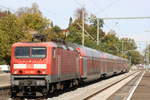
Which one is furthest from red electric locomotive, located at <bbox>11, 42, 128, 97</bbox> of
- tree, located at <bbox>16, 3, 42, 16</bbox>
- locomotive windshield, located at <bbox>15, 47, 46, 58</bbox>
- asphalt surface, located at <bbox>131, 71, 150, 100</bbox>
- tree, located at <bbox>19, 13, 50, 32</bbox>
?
tree, located at <bbox>16, 3, 42, 16</bbox>

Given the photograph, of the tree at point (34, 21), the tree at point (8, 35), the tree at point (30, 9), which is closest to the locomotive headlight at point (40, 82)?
the tree at point (8, 35)

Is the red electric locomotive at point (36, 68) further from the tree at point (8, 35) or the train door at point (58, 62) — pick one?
the tree at point (8, 35)

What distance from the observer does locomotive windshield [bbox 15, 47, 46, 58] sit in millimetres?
23500

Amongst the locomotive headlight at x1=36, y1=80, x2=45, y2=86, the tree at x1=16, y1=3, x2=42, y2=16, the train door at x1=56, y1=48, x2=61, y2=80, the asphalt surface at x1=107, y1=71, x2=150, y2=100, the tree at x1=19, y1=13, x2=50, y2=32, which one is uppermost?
the tree at x1=16, y1=3, x2=42, y2=16

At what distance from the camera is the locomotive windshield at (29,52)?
23500 millimetres

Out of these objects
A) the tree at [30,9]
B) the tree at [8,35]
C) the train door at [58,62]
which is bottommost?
the train door at [58,62]

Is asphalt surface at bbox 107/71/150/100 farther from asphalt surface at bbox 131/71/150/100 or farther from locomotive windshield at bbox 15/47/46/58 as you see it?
locomotive windshield at bbox 15/47/46/58

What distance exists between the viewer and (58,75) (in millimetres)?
25016

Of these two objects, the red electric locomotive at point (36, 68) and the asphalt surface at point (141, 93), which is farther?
the asphalt surface at point (141, 93)

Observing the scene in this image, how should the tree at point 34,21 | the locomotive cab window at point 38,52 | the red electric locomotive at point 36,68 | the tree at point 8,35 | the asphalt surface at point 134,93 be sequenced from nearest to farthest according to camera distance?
the red electric locomotive at point 36,68
the locomotive cab window at point 38,52
the asphalt surface at point 134,93
the tree at point 8,35
the tree at point 34,21

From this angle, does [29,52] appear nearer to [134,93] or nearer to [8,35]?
[134,93]

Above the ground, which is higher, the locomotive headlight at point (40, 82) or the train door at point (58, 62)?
the train door at point (58, 62)

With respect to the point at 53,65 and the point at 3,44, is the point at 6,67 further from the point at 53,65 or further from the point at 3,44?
the point at 53,65

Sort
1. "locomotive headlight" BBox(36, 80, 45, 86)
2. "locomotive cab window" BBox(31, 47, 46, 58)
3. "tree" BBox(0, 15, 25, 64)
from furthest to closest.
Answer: "tree" BBox(0, 15, 25, 64) < "locomotive cab window" BBox(31, 47, 46, 58) < "locomotive headlight" BBox(36, 80, 45, 86)
